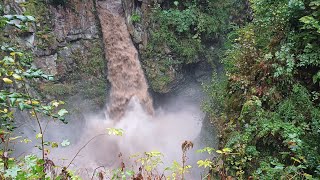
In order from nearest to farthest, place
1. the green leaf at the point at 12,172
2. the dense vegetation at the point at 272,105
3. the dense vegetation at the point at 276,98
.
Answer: the green leaf at the point at 12,172 < the dense vegetation at the point at 272,105 < the dense vegetation at the point at 276,98

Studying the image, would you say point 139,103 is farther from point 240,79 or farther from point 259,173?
point 259,173

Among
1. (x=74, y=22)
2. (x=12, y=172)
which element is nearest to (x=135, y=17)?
(x=74, y=22)

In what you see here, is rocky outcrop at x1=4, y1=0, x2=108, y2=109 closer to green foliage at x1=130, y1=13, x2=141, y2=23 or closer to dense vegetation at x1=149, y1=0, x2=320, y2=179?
green foliage at x1=130, y1=13, x2=141, y2=23

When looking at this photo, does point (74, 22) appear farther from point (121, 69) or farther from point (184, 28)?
point (184, 28)

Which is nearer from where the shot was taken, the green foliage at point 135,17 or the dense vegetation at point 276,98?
the dense vegetation at point 276,98

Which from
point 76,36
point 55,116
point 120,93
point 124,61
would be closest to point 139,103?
point 120,93

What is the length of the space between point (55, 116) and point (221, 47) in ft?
32.9

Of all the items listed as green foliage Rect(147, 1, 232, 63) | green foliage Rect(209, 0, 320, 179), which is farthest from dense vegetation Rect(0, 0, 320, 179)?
green foliage Rect(147, 1, 232, 63)

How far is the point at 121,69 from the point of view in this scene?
10906 mm

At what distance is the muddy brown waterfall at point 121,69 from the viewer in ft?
35.7

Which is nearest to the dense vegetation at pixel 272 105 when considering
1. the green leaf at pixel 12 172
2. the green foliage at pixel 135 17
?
the green leaf at pixel 12 172

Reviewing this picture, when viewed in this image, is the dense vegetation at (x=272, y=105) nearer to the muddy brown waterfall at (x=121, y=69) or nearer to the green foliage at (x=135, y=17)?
the green foliage at (x=135, y=17)

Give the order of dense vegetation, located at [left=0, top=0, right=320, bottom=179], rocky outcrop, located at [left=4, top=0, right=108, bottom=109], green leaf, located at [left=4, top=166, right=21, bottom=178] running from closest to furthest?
green leaf, located at [left=4, top=166, right=21, bottom=178] → dense vegetation, located at [left=0, top=0, right=320, bottom=179] → rocky outcrop, located at [left=4, top=0, right=108, bottom=109]

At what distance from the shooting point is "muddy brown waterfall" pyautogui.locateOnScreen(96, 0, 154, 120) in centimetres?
1088
